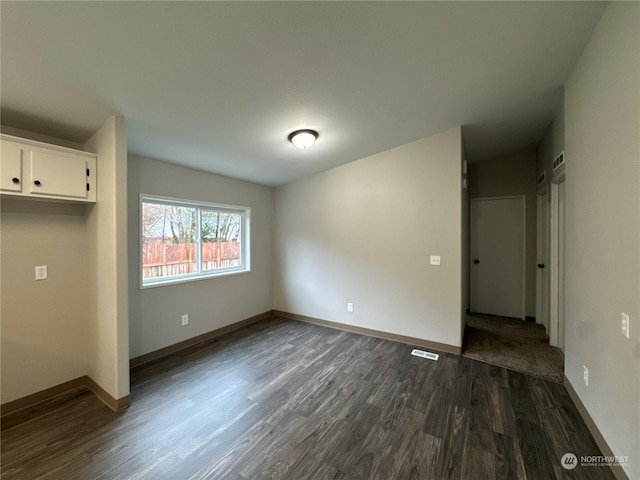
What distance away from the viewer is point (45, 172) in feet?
6.34

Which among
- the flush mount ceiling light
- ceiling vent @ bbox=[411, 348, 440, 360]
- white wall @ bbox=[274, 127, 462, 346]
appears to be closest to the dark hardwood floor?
ceiling vent @ bbox=[411, 348, 440, 360]

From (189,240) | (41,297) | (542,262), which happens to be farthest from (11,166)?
(542,262)

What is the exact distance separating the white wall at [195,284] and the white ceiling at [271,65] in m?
0.42

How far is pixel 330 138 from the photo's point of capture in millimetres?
2928

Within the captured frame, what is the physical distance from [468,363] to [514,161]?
3.58 metres

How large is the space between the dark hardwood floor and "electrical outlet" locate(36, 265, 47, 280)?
109 centimetres

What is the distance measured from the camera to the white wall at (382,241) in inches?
122

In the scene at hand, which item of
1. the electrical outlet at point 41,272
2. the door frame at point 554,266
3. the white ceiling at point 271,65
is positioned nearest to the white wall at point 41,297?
the electrical outlet at point 41,272

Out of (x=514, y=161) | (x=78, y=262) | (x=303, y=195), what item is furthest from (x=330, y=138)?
(x=514, y=161)

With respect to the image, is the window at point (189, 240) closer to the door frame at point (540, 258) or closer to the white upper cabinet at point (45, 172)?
the white upper cabinet at point (45, 172)

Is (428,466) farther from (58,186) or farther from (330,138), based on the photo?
(58,186)

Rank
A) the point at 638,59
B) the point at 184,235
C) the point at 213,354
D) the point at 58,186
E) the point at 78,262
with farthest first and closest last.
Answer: the point at 184,235
the point at 213,354
the point at 78,262
the point at 58,186
the point at 638,59

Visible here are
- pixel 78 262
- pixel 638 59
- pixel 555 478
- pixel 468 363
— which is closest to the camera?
pixel 638 59

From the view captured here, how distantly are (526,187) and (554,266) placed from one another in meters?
1.80
